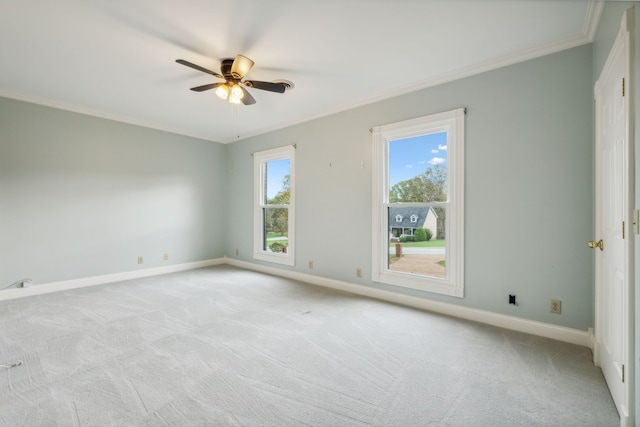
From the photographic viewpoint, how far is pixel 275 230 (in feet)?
17.0

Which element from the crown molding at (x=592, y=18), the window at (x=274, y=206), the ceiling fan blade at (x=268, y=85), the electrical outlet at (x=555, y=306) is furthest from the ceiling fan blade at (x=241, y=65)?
the electrical outlet at (x=555, y=306)

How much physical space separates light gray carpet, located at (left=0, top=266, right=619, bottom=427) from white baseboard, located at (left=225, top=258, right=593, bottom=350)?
0.35ft

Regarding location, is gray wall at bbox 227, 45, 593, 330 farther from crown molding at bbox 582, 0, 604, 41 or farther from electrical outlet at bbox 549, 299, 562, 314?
crown molding at bbox 582, 0, 604, 41

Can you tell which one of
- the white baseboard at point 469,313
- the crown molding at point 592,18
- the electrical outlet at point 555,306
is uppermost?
the crown molding at point 592,18

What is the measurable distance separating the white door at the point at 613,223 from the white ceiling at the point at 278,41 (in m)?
0.74

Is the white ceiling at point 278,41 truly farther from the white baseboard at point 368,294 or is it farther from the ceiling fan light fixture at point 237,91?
the white baseboard at point 368,294

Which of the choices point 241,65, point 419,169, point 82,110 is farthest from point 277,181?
point 82,110

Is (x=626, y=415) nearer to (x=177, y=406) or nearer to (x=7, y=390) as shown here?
(x=177, y=406)

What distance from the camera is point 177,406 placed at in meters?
1.67

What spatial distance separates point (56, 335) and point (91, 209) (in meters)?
2.33

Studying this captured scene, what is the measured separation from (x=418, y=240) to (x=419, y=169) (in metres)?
0.86

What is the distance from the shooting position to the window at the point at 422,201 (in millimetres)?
3057

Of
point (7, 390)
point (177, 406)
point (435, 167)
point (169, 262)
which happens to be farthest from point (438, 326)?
point (169, 262)

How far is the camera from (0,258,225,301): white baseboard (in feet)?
12.0
